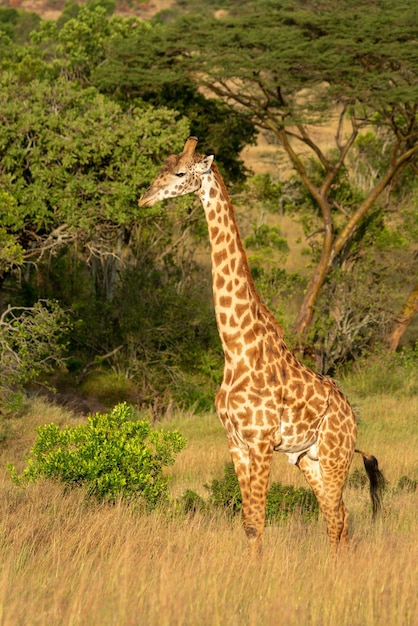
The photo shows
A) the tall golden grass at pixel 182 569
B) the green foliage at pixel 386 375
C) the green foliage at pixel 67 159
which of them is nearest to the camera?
the tall golden grass at pixel 182 569

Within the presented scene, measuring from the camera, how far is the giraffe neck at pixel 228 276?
759 centimetres

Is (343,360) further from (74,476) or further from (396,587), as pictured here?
(396,587)

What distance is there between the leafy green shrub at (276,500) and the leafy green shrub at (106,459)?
651 mm

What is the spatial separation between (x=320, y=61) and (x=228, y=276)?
43.9ft

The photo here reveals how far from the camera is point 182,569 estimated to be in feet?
20.5

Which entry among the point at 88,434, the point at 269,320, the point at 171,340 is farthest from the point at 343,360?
the point at 269,320

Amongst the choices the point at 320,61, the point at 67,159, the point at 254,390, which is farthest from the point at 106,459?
the point at 320,61

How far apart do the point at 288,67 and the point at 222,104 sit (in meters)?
3.43

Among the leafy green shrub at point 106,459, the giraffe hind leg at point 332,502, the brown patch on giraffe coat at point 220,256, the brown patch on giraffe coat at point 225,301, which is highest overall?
the brown patch on giraffe coat at point 220,256

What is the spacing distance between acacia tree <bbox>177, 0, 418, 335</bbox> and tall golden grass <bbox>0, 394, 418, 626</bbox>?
39.8 ft

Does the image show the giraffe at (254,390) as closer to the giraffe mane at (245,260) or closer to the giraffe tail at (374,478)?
the giraffe mane at (245,260)

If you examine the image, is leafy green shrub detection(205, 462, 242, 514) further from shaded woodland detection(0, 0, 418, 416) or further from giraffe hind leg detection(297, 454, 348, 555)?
shaded woodland detection(0, 0, 418, 416)

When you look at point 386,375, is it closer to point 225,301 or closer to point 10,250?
point 10,250

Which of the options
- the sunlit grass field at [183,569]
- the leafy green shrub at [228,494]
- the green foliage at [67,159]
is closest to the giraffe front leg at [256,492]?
the sunlit grass field at [183,569]
